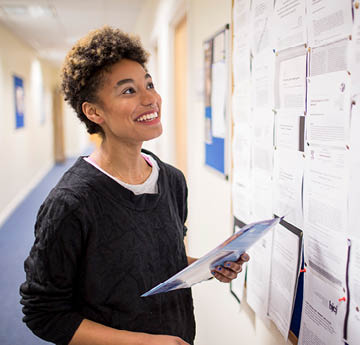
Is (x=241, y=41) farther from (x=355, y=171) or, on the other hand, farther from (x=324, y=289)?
(x=324, y=289)

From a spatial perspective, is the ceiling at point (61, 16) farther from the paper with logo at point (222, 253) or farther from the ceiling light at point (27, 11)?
the paper with logo at point (222, 253)

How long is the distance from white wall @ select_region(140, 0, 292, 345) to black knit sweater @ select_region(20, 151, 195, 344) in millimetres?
432

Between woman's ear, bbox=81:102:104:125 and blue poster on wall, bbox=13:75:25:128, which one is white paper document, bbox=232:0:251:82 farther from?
blue poster on wall, bbox=13:75:25:128

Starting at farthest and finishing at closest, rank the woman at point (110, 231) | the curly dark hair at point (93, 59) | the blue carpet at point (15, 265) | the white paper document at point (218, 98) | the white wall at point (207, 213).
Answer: the blue carpet at point (15, 265) → the white paper document at point (218, 98) → the white wall at point (207, 213) → the curly dark hair at point (93, 59) → the woman at point (110, 231)

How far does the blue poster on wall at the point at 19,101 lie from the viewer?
616 cm

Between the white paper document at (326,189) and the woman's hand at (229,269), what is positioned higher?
the white paper document at (326,189)

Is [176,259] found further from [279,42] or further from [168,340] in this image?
[279,42]

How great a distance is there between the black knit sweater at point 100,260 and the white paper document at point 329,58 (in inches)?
21.5

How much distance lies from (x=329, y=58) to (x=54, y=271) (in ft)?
2.64

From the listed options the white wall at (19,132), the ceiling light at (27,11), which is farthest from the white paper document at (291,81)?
the white wall at (19,132)

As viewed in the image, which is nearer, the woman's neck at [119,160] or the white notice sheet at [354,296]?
the white notice sheet at [354,296]

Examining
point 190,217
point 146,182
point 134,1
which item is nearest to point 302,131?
point 146,182

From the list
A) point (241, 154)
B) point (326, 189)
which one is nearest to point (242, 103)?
point (241, 154)

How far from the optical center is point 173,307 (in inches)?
44.3
